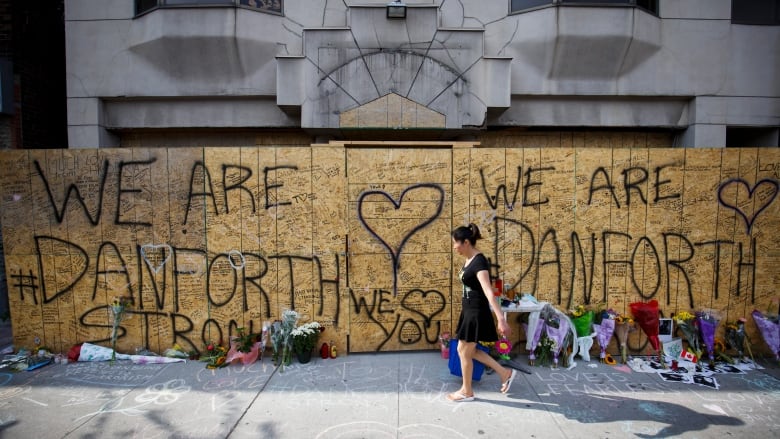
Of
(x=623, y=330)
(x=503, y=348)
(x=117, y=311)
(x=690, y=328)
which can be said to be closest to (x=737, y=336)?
(x=690, y=328)

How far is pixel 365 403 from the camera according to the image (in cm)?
378

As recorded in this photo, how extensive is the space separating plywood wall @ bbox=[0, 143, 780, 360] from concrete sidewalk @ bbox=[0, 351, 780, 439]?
0.60 m

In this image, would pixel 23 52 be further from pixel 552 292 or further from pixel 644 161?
pixel 644 161

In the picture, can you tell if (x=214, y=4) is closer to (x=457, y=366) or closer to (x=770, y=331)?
(x=457, y=366)

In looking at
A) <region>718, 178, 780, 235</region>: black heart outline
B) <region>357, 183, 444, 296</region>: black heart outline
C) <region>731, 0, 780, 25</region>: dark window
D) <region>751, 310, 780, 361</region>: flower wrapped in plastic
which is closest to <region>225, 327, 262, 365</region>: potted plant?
<region>357, 183, 444, 296</region>: black heart outline

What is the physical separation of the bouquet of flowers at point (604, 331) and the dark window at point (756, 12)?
22.9 ft

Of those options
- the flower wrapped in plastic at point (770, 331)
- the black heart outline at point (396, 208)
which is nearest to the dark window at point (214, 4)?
the black heart outline at point (396, 208)

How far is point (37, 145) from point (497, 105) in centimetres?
886

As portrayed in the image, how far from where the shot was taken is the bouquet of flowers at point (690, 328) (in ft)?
15.6

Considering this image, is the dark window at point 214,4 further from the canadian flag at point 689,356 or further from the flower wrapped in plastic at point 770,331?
the flower wrapped in plastic at point 770,331

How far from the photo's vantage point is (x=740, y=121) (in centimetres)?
747

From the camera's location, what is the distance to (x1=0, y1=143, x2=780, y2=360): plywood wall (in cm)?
487

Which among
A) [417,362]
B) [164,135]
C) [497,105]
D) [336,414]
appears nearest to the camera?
[336,414]

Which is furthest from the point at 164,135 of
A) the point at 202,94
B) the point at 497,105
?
the point at 497,105
